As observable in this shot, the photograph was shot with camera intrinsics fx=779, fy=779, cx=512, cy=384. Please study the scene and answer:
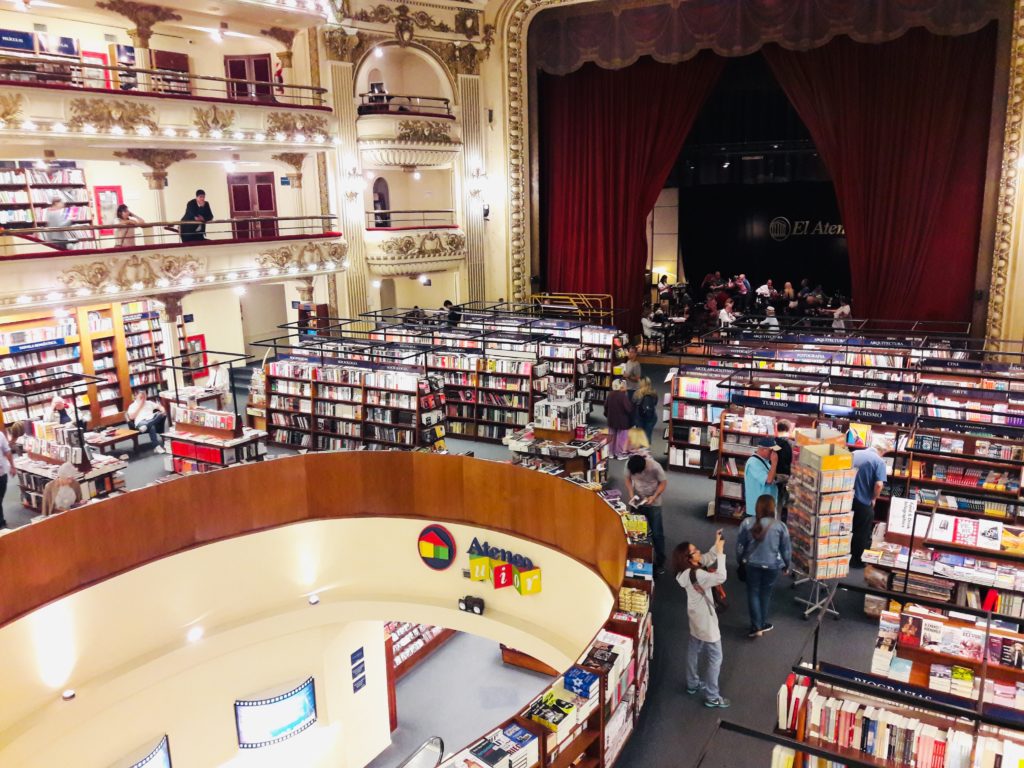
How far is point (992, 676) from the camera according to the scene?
4.52 meters

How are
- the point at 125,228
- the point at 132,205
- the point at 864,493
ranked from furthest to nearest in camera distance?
the point at 132,205
the point at 125,228
the point at 864,493

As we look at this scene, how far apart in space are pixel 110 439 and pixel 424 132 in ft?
28.3

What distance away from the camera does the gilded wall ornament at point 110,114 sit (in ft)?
35.9

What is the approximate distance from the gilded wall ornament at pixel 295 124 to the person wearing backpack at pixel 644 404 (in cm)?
814

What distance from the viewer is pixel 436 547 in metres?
8.91

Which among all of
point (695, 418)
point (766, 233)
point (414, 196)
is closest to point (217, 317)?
point (414, 196)

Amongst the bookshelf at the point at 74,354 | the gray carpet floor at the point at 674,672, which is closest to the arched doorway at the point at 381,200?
the bookshelf at the point at 74,354

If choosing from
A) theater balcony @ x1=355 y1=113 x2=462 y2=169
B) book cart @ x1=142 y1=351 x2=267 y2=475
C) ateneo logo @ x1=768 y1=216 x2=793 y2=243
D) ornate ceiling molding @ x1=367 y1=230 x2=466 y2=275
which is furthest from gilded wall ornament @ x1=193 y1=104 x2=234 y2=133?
ateneo logo @ x1=768 y1=216 x2=793 y2=243

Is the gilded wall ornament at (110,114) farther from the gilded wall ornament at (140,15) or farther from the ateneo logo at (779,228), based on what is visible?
the ateneo logo at (779,228)

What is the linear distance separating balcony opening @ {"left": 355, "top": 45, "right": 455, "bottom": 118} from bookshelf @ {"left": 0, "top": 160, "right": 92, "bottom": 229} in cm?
538

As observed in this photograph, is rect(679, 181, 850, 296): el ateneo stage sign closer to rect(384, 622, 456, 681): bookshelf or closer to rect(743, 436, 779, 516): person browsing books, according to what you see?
rect(384, 622, 456, 681): bookshelf

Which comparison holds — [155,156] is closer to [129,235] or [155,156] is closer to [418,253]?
[129,235]

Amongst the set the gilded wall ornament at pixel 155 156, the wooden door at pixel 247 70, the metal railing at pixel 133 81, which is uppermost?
the wooden door at pixel 247 70

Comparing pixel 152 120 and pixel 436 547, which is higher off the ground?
pixel 152 120
